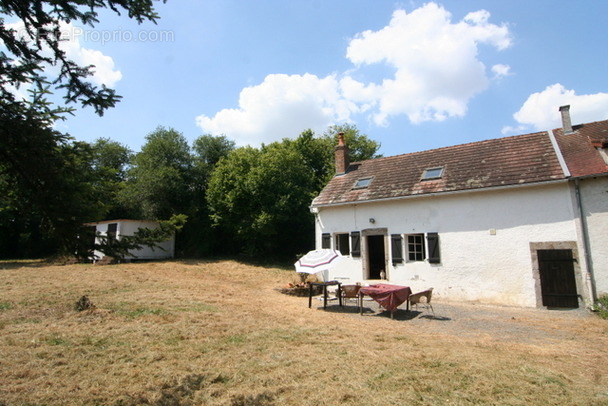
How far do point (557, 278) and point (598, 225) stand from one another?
1.88 metres

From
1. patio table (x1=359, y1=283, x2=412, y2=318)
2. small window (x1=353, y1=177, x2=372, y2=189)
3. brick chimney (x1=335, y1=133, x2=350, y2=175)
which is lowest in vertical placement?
patio table (x1=359, y1=283, x2=412, y2=318)

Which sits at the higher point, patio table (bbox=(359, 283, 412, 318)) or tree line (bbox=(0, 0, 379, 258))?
tree line (bbox=(0, 0, 379, 258))

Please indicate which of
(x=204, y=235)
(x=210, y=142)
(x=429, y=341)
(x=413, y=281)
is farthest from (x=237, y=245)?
(x=429, y=341)

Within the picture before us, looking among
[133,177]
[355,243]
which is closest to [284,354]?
[355,243]

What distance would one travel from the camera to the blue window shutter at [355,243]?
14.1m

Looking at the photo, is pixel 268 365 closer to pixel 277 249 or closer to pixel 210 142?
pixel 277 249

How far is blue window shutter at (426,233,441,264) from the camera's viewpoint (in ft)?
40.2

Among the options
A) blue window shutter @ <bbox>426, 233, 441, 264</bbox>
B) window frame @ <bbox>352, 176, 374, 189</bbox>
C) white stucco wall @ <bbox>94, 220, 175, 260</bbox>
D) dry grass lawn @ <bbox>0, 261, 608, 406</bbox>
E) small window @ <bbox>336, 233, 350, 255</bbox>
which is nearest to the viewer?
dry grass lawn @ <bbox>0, 261, 608, 406</bbox>

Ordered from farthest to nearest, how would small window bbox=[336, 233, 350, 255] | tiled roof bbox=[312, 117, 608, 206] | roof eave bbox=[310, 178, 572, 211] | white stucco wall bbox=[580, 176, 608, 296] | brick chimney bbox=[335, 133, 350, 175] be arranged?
brick chimney bbox=[335, 133, 350, 175], small window bbox=[336, 233, 350, 255], tiled roof bbox=[312, 117, 608, 206], roof eave bbox=[310, 178, 572, 211], white stucco wall bbox=[580, 176, 608, 296]

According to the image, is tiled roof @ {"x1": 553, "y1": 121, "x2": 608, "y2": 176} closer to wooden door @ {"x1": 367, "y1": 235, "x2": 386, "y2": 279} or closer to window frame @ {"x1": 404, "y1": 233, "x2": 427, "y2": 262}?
window frame @ {"x1": 404, "y1": 233, "x2": 427, "y2": 262}

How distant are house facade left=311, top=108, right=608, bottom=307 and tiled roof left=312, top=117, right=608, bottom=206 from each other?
0.13 feet

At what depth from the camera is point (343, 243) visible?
1493 centimetres

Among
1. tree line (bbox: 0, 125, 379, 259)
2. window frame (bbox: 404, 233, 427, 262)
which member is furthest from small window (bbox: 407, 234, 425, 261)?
tree line (bbox: 0, 125, 379, 259)

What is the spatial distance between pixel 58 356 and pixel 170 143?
24.2 meters
